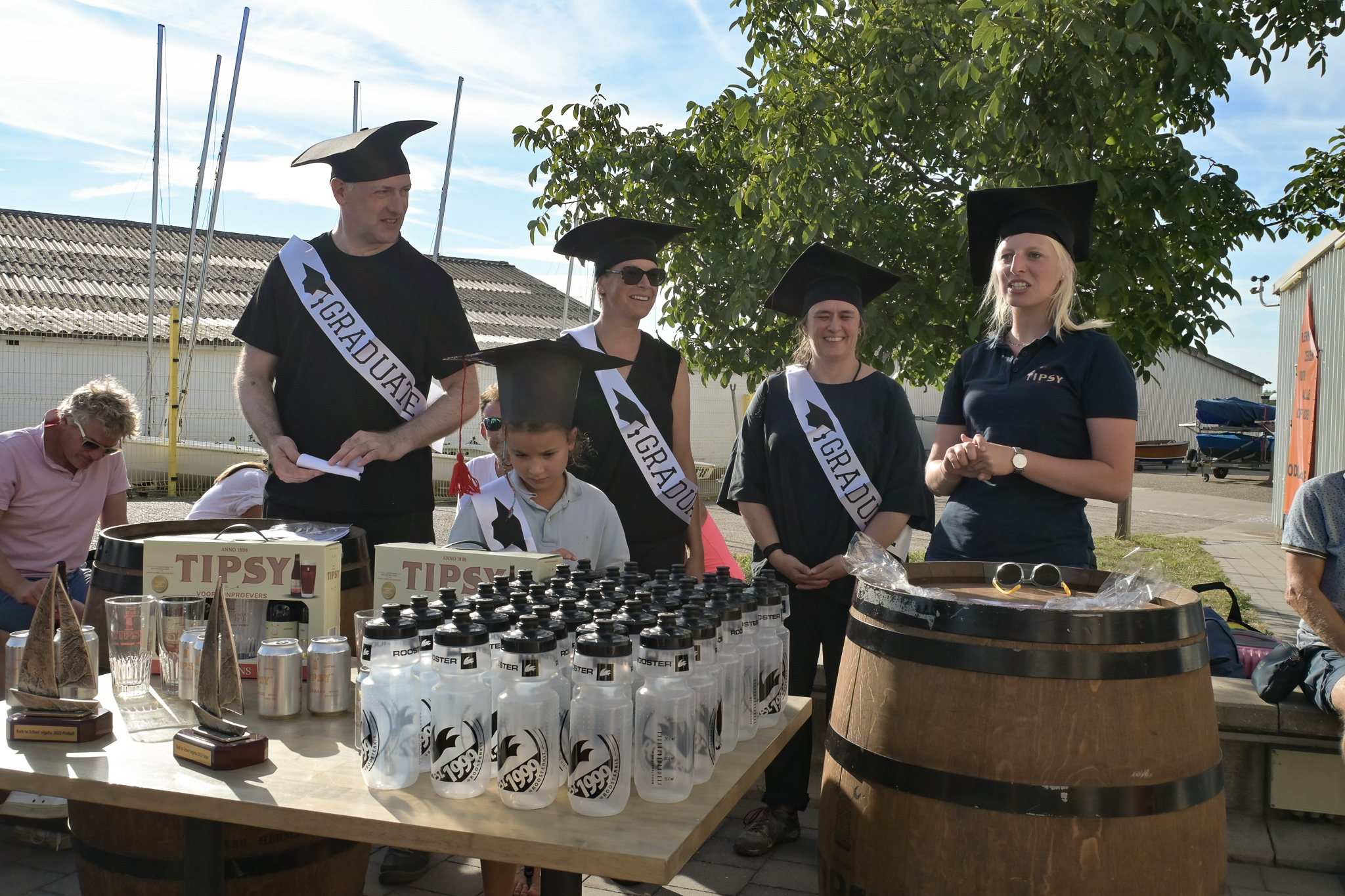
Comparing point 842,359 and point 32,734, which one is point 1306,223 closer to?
A: point 842,359

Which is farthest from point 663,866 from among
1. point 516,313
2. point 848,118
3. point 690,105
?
point 516,313

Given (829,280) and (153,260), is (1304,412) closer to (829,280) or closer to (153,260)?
(829,280)

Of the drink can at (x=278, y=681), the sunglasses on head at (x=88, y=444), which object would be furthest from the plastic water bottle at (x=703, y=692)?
the sunglasses on head at (x=88, y=444)

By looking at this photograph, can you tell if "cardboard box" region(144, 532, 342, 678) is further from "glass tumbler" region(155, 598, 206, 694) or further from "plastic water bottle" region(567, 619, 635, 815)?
"plastic water bottle" region(567, 619, 635, 815)

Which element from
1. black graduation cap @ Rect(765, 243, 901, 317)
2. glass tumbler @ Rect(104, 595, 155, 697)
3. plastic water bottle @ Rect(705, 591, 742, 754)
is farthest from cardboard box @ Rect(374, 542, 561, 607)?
black graduation cap @ Rect(765, 243, 901, 317)

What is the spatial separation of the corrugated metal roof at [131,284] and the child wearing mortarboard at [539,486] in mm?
18045

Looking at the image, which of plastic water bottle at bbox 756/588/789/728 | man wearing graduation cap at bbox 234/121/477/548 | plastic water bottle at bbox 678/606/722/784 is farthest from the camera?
man wearing graduation cap at bbox 234/121/477/548

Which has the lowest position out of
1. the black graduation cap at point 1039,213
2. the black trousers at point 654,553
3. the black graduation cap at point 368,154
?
the black trousers at point 654,553

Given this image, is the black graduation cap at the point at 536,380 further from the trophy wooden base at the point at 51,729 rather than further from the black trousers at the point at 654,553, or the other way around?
the trophy wooden base at the point at 51,729

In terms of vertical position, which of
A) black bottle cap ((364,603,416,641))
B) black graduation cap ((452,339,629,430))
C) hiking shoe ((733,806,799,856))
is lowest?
hiking shoe ((733,806,799,856))

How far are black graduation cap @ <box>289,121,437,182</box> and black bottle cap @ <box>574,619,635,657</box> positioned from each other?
2.25 m

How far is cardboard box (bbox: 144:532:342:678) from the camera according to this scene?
2.64 meters

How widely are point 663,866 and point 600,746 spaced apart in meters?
0.25

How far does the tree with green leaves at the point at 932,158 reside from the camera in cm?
451
